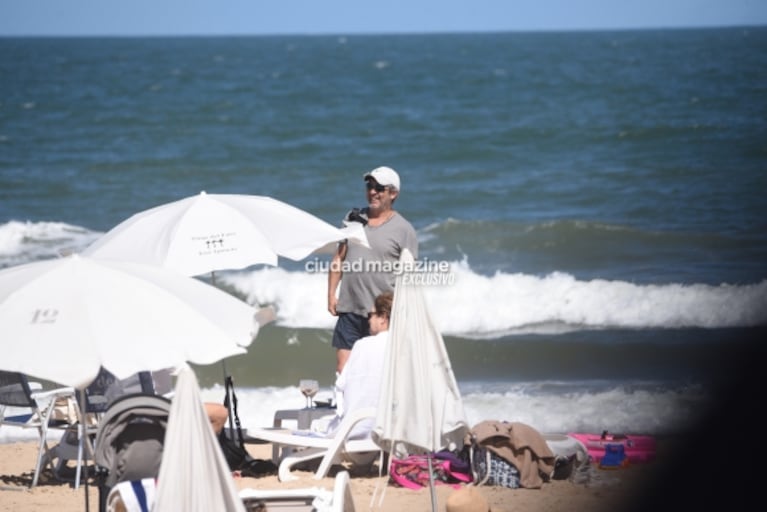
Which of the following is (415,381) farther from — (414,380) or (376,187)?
(376,187)

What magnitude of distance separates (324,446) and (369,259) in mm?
1298

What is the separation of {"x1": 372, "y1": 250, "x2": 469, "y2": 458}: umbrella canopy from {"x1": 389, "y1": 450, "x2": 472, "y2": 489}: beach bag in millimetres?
1374

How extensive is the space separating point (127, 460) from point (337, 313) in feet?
8.44

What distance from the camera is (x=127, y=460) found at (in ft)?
19.6

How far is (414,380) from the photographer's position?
6199mm

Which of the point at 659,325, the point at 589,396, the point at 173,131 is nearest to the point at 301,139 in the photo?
the point at 173,131

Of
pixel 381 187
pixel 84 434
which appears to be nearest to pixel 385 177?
pixel 381 187

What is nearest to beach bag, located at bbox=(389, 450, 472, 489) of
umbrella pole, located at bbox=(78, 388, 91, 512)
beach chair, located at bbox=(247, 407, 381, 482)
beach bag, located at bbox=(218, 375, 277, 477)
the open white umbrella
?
beach chair, located at bbox=(247, 407, 381, 482)

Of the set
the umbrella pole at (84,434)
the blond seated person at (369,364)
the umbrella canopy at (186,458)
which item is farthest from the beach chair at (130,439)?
the blond seated person at (369,364)

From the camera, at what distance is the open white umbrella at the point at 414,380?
6.16 m

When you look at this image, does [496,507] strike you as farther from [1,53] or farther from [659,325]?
[1,53]

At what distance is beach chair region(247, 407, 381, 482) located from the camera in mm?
7414

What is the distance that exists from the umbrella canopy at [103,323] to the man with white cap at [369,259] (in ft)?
7.11

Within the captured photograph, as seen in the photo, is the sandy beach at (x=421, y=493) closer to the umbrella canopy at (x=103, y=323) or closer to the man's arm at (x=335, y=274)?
the man's arm at (x=335, y=274)
